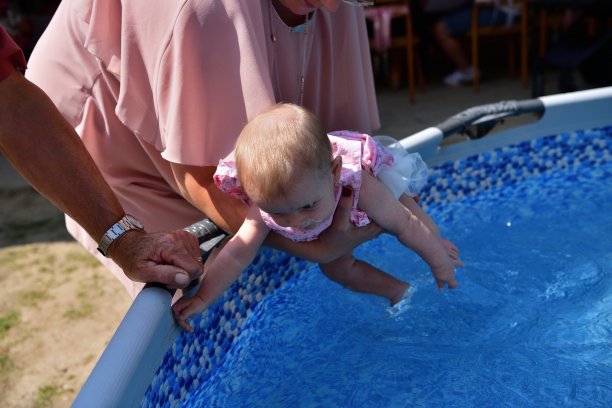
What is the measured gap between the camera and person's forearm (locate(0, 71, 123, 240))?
1.83 metres

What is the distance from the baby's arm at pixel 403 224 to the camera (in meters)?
2.00

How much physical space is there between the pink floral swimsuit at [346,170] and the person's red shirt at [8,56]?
57cm

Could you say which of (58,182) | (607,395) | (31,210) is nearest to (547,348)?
(607,395)

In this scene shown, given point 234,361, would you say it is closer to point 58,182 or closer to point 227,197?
point 227,197

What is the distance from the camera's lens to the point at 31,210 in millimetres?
4691

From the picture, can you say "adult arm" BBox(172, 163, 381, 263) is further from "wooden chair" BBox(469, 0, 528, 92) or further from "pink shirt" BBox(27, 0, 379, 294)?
"wooden chair" BBox(469, 0, 528, 92)

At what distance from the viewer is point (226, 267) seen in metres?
1.92

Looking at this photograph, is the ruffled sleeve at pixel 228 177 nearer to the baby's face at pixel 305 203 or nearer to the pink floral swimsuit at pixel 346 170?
the pink floral swimsuit at pixel 346 170

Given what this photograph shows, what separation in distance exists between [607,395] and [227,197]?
1231mm

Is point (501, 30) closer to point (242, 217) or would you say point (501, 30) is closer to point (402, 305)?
point (402, 305)

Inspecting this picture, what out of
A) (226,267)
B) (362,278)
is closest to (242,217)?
(226,267)

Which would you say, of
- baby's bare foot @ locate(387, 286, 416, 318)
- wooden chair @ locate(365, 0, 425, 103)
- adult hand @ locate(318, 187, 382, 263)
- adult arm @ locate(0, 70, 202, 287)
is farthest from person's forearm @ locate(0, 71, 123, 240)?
wooden chair @ locate(365, 0, 425, 103)

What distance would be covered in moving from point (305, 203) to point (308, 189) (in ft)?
0.13

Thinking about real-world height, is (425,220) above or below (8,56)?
below
